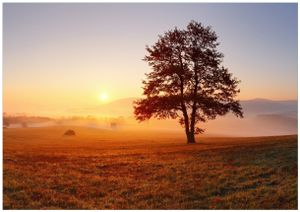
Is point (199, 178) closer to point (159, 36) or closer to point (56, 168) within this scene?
point (56, 168)

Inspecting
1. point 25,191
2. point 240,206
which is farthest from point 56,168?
point 240,206

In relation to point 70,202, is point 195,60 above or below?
above

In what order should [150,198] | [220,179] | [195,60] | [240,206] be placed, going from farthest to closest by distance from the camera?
[195,60] → [220,179] → [150,198] → [240,206]

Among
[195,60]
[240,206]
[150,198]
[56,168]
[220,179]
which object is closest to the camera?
[240,206]

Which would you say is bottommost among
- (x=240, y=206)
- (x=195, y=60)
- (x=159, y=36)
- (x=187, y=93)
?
(x=240, y=206)

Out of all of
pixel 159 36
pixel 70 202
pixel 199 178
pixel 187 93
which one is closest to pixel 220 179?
pixel 199 178

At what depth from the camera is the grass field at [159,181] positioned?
17.0 metres

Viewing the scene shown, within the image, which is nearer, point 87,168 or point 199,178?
point 199,178

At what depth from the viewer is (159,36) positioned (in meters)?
39.8

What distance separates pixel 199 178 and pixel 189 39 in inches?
832

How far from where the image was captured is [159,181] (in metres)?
21.0

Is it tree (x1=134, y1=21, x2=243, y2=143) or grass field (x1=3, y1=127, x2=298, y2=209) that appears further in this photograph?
tree (x1=134, y1=21, x2=243, y2=143)

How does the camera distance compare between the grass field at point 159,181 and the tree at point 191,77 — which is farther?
the tree at point 191,77

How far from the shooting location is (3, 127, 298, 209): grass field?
17.0 m
